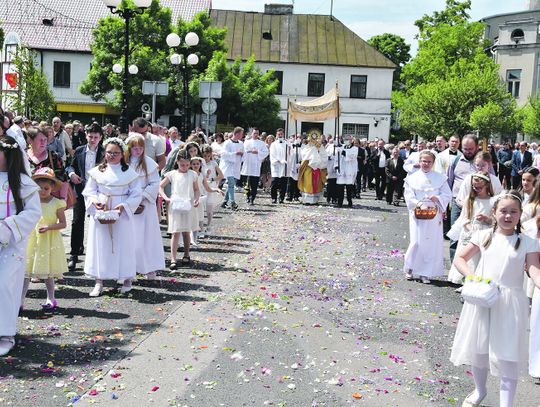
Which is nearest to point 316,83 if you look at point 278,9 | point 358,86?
point 358,86

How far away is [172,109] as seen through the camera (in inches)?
2004

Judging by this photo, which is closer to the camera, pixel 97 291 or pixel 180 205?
pixel 97 291

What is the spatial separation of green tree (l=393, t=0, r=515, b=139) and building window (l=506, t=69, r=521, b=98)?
3736 mm

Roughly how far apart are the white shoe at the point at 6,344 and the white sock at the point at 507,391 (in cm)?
406

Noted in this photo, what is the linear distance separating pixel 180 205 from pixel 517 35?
186 feet

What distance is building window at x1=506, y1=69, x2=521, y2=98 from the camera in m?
61.7

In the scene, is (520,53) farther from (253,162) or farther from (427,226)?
(427,226)

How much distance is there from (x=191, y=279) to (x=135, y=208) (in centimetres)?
172

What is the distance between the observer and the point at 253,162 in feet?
73.7

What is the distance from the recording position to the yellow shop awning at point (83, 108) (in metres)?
56.5

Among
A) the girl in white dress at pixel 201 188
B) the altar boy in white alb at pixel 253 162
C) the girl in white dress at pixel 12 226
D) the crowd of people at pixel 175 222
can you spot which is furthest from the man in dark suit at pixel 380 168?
the girl in white dress at pixel 12 226

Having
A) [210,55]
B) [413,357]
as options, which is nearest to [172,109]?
[210,55]

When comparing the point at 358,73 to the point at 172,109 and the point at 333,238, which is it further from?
the point at 333,238

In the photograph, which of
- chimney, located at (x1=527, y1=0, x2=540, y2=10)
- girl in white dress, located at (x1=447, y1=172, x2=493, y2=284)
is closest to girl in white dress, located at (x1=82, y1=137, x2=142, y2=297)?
girl in white dress, located at (x1=447, y1=172, x2=493, y2=284)
